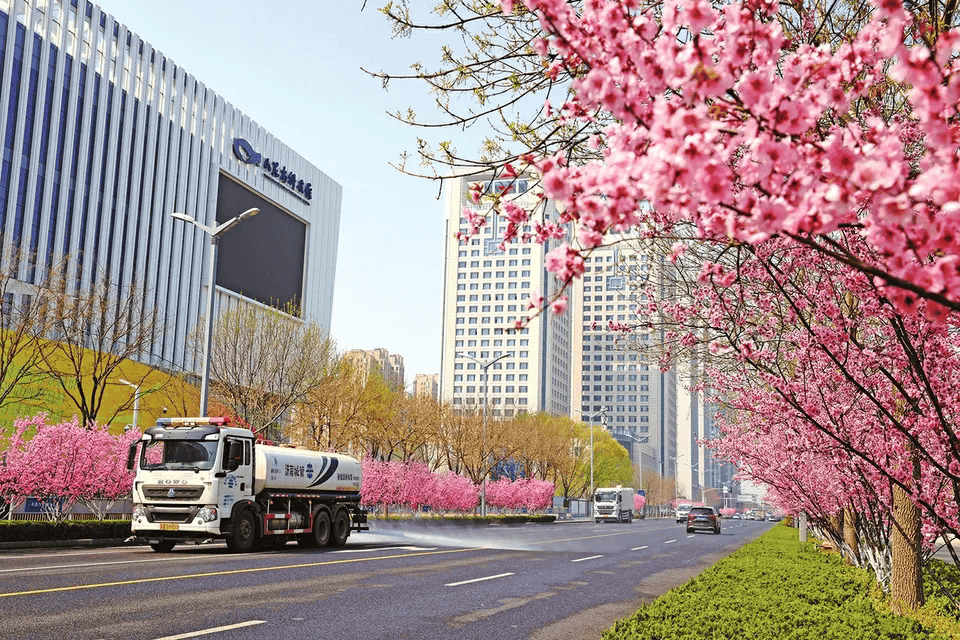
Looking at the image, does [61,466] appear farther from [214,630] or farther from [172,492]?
[214,630]

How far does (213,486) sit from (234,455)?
89cm

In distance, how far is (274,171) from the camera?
76.7m

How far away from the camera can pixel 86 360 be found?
36438 mm

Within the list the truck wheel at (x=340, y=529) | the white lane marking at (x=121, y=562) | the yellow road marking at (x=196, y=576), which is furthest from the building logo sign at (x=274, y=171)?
the white lane marking at (x=121, y=562)

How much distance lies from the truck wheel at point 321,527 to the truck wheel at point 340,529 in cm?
32

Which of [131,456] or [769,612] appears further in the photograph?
[131,456]

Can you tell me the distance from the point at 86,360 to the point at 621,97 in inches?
1496

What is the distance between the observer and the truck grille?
1884 cm

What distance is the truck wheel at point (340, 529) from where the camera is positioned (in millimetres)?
24109

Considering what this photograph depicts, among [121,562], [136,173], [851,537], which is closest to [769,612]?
[851,537]

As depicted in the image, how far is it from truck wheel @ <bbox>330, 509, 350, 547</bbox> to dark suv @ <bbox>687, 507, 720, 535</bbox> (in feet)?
110

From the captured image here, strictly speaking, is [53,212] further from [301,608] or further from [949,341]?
[949,341]

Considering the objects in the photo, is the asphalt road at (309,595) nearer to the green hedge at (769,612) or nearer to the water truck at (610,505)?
the green hedge at (769,612)

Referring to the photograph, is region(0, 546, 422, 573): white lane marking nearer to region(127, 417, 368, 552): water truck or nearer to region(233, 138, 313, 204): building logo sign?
region(127, 417, 368, 552): water truck
